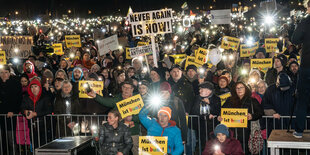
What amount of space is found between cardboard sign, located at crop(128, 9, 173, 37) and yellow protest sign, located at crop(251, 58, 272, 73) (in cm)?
264

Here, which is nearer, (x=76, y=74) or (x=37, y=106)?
(x=37, y=106)

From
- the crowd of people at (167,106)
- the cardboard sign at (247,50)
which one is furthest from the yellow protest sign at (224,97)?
the cardboard sign at (247,50)

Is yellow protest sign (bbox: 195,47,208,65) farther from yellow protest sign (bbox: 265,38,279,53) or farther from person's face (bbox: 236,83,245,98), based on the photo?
person's face (bbox: 236,83,245,98)

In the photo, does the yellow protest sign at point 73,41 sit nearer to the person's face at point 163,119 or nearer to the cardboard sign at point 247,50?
the cardboard sign at point 247,50

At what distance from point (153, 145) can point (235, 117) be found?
1.66 m

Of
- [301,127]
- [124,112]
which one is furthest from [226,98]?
[301,127]

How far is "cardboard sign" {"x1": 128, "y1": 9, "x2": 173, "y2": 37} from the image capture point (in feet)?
33.3

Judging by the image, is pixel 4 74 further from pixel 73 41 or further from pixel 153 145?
pixel 73 41

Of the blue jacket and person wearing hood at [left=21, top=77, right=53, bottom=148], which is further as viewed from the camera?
person wearing hood at [left=21, top=77, right=53, bottom=148]

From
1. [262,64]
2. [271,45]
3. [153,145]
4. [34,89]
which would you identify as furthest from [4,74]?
[271,45]

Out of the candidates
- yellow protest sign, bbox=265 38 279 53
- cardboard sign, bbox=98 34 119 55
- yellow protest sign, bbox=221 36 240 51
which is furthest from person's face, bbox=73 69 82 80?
yellow protest sign, bbox=265 38 279 53

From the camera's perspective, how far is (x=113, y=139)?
5.75 meters

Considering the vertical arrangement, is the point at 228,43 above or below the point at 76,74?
above

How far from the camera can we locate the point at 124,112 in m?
6.33
